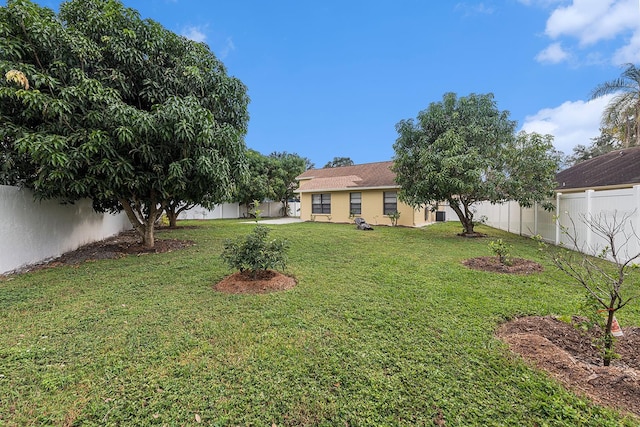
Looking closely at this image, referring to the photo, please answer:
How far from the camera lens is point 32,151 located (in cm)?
482

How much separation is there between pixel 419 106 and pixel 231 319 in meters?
11.3

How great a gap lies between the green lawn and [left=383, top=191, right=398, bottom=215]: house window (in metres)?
11.0

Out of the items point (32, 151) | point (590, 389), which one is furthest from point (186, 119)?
point (590, 389)

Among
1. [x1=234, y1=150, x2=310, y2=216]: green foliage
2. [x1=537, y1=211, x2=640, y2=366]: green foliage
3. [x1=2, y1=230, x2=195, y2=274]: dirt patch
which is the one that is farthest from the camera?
[x1=234, y1=150, x2=310, y2=216]: green foliage

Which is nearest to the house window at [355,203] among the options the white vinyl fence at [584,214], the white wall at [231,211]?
the white vinyl fence at [584,214]

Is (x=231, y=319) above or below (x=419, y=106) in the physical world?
below

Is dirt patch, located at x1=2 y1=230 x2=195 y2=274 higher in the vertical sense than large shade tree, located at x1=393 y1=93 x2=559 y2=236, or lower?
lower

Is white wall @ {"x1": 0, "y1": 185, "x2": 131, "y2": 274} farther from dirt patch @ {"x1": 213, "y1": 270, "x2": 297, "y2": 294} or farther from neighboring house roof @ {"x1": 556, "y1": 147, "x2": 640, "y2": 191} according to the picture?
neighboring house roof @ {"x1": 556, "y1": 147, "x2": 640, "y2": 191}

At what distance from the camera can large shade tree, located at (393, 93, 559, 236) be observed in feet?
30.0

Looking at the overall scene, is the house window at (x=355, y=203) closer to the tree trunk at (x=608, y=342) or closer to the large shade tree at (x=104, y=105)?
the large shade tree at (x=104, y=105)

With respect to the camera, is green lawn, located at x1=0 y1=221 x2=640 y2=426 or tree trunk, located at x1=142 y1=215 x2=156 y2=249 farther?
tree trunk, located at x1=142 y1=215 x2=156 y2=249

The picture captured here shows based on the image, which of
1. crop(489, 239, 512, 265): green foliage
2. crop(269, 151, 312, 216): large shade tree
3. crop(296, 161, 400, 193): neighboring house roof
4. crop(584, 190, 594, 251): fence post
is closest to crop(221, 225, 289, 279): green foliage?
crop(489, 239, 512, 265): green foliage

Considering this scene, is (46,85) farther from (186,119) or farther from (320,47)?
(320,47)

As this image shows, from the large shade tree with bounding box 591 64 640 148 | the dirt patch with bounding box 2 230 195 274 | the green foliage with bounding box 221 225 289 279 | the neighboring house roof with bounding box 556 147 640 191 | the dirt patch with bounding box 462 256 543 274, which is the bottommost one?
the dirt patch with bounding box 462 256 543 274
